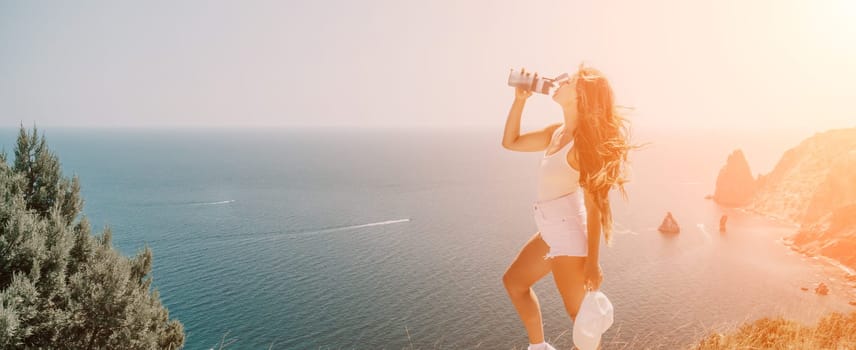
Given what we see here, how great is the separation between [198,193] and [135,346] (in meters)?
86.5

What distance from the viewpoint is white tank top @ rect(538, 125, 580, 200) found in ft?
10.5

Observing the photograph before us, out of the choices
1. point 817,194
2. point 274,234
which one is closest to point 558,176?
point 274,234

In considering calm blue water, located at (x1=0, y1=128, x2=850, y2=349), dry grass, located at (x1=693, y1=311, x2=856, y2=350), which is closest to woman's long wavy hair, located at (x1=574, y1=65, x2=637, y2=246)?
dry grass, located at (x1=693, y1=311, x2=856, y2=350)

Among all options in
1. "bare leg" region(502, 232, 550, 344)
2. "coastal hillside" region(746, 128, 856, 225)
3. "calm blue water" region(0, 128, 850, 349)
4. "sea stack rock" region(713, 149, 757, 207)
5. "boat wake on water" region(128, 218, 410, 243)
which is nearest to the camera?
"bare leg" region(502, 232, 550, 344)

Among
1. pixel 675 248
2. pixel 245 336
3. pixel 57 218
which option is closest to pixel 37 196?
pixel 57 218

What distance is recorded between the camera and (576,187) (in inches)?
127

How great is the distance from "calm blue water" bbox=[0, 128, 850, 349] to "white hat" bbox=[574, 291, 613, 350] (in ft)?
12.2

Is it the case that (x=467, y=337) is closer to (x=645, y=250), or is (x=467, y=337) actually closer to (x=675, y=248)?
(x=645, y=250)

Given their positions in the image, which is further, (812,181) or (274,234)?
(812,181)

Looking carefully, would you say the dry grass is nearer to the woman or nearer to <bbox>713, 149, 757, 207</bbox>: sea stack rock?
the woman

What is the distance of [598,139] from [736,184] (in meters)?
104

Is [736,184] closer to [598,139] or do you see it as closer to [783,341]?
[783,341]

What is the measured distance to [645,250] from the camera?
188 ft

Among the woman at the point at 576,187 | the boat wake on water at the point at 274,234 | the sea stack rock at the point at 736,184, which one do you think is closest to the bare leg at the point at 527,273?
the woman at the point at 576,187
